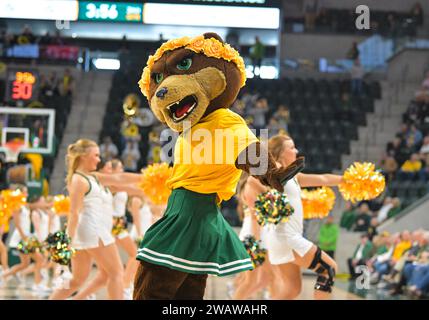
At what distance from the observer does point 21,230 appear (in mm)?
9672

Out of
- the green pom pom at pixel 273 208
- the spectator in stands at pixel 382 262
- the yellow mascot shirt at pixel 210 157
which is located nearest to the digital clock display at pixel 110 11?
the spectator in stands at pixel 382 262

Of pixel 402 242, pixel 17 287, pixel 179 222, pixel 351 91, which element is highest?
pixel 351 91

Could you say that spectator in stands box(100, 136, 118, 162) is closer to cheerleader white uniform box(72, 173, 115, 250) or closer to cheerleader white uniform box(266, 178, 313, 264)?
cheerleader white uniform box(72, 173, 115, 250)

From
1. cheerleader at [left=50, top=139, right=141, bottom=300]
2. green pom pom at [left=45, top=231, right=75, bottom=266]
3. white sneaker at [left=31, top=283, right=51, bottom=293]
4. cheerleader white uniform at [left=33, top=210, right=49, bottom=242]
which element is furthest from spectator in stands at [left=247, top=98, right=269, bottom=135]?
green pom pom at [left=45, top=231, right=75, bottom=266]

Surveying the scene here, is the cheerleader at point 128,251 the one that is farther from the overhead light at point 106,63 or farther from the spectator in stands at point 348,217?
the overhead light at point 106,63

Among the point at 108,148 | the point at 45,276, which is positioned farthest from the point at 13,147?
the point at 108,148

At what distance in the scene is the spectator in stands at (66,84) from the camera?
1588 cm

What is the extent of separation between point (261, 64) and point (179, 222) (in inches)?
473

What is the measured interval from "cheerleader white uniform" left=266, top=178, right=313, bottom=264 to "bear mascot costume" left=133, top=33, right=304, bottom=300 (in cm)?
157

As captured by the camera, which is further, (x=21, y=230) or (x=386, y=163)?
(x=386, y=163)

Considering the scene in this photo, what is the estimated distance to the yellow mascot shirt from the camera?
3789 mm
